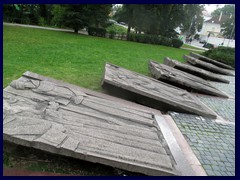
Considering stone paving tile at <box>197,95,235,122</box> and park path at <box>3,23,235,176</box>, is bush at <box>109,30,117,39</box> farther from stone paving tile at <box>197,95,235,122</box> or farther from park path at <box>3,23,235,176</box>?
park path at <box>3,23,235,176</box>

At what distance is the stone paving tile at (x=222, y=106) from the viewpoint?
5296 millimetres

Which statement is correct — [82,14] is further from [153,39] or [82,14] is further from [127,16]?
[153,39]

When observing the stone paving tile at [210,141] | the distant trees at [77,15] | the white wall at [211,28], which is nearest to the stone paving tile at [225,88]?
the stone paving tile at [210,141]

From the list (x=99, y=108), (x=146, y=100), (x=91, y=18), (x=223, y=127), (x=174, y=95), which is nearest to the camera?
(x=99, y=108)

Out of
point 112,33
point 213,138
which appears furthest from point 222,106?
point 112,33

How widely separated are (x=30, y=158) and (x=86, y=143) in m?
0.77

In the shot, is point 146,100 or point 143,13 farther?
point 143,13

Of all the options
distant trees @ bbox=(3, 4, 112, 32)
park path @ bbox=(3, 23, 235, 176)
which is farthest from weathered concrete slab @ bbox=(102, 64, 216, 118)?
distant trees @ bbox=(3, 4, 112, 32)

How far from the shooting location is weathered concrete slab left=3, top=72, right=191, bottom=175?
2.59m

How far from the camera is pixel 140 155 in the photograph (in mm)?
2762

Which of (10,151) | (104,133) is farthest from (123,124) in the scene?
(10,151)

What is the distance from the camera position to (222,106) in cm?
596

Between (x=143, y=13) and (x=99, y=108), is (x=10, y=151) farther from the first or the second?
(x=143, y=13)

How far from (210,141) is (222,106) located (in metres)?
2.51
